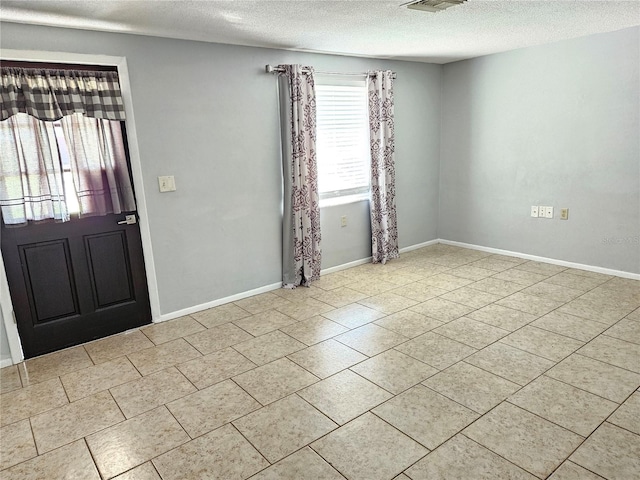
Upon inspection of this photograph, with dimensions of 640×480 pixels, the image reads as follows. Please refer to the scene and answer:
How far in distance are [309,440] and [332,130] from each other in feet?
10.6

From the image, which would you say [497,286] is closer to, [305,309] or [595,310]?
[595,310]

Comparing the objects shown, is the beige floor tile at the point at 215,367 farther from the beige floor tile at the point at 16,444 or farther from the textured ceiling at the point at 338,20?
the textured ceiling at the point at 338,20

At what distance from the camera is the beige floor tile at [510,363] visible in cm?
259

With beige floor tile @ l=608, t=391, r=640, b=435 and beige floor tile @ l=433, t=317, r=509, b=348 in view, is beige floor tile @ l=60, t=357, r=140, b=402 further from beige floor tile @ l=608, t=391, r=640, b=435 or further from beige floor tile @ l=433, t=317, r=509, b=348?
beige floor tile @ l=608, t=391, r=640, b=435

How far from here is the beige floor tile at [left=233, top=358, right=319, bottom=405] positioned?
2.50 m

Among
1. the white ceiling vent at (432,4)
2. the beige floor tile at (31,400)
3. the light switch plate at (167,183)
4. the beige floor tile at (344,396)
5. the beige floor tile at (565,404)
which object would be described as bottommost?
the beige floor tile at (565,404)

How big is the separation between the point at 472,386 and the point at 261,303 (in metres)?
2.01

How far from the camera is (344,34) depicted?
3.50 m

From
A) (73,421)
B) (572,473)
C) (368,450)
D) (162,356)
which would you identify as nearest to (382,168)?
(162,356)

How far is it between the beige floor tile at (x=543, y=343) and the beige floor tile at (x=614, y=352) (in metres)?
0.08

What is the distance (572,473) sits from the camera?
183cm

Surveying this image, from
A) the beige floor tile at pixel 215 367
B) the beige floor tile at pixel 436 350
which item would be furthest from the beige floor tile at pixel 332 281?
the beige floor tile at pixel 215 367

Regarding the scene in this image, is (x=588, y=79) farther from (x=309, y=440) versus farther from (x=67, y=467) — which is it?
(x=67, y=467)

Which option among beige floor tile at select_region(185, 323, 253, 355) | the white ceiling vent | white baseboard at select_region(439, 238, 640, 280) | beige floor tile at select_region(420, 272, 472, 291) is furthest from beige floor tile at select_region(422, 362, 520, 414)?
white baseboard at select_region(439, 238, 640, 280)
